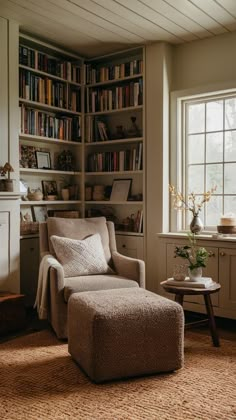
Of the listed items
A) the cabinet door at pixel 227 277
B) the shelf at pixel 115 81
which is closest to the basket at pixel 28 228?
the shelf at pixel 115 81

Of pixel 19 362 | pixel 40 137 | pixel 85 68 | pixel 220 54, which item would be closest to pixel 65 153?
pixel 40 137

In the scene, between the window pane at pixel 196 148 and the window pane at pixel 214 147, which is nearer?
the window pane at pixel 214 147

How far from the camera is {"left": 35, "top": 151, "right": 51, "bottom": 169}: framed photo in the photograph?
172 inches

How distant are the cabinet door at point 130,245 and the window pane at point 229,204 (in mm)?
875

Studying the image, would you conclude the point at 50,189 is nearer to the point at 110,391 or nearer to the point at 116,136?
the point at 116,136

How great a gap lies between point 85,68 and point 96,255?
214 cm

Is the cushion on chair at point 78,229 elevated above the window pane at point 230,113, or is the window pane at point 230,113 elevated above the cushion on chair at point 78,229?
the window pane at point 230,113

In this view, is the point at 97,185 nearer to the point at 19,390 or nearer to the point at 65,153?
the point at 65,153

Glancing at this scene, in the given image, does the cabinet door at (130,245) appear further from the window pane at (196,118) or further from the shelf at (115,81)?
the shelf at (115,81)

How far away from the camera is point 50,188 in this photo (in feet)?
14.9

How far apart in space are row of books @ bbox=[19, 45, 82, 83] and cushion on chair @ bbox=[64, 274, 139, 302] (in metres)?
2.06

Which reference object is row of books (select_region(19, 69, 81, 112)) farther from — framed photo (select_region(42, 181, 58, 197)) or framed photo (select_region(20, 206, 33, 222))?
framed photo (select_region(20, 206, 33, 222))

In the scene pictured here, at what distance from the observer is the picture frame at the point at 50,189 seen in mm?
4469

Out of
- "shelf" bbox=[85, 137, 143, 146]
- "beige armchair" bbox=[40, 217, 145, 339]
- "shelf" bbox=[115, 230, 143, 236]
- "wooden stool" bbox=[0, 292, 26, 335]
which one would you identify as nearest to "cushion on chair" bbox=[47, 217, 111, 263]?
"beige armchair" bbox=[40, 217, 145, 339]
